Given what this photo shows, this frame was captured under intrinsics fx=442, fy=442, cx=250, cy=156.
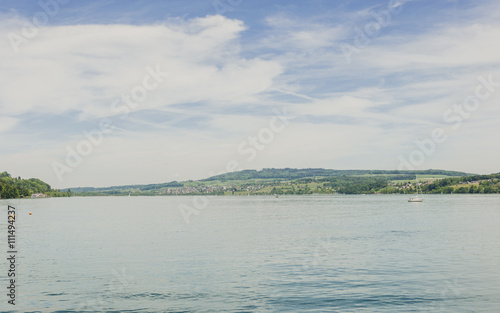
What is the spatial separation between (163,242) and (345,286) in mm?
30693

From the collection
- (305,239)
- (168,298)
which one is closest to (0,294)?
(168,298)

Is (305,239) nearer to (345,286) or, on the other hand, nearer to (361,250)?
(361,250)

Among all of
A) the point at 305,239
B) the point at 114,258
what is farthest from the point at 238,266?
the point at 305,239

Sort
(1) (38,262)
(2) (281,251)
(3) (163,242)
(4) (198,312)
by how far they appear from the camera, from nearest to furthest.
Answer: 1. (4) (198,312)
2. (1) (38,262)
3. (2) (281,251)
4. (3) (163,242)

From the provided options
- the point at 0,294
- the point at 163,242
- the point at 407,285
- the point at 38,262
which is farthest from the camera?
the point at 163,242

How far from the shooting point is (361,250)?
47969 millimetres

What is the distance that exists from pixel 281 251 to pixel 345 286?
55.1ft

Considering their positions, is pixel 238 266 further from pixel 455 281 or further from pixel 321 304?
pixel 455 281

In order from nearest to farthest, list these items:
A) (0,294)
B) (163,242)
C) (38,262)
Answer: (0,294)
(38,262)
(163,242)

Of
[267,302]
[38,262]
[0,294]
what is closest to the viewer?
[267,302]

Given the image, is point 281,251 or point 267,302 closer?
point 267,302

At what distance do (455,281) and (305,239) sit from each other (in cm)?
2663

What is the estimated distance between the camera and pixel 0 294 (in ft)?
96.8

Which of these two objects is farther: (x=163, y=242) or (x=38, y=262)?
(x=163, y=242)
